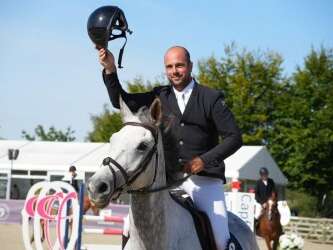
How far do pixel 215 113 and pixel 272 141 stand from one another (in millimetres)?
40423

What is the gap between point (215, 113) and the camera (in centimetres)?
479

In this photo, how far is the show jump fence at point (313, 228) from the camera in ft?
89.1

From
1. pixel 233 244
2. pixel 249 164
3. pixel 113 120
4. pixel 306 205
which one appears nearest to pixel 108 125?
pixel 113 120

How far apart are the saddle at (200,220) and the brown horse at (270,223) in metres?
13.4

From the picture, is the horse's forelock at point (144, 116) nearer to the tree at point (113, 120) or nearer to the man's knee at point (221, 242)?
the man's knee at point (221, 242)

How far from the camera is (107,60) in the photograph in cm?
→ 459

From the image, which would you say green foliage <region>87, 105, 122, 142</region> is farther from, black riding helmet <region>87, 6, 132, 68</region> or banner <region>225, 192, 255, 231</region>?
black riding helmet <region>87, 6, 132, 68</region>

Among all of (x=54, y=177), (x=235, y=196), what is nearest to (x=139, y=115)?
(x=235, y=196)

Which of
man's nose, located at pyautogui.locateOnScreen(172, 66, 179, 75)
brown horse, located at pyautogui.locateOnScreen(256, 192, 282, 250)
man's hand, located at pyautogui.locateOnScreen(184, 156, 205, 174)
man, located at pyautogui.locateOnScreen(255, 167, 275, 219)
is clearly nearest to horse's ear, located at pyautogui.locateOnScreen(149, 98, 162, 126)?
man's hand, located at pyautogui.locateOnScreen(184, 156, 205, 174)

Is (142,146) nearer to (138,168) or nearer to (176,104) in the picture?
(138,168)

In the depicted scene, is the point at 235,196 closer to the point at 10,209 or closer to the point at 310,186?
the point at 10,209

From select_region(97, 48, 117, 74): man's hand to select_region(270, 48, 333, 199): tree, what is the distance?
3298cm

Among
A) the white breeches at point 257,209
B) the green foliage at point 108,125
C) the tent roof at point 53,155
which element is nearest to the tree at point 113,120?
the green foliage at point 108,125

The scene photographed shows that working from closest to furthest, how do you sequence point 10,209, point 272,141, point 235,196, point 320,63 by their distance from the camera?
point 235,196
point 10,209
point 320,63
point 272,141
